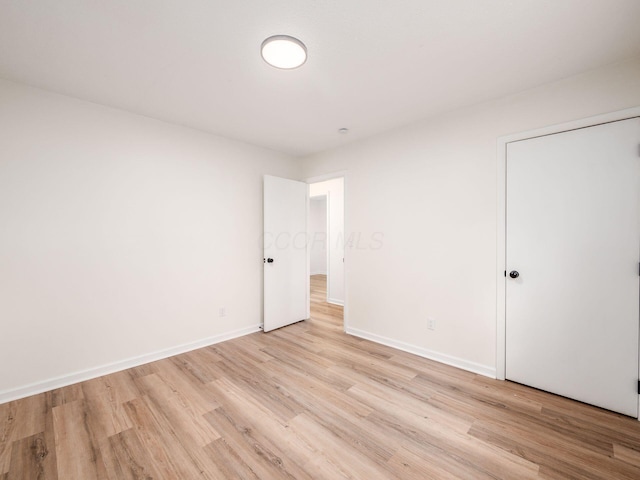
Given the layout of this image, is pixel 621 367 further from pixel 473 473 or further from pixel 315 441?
pixel 315 441

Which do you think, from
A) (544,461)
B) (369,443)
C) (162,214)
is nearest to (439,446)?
(369,443)

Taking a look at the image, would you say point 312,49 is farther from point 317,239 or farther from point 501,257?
point 317,239

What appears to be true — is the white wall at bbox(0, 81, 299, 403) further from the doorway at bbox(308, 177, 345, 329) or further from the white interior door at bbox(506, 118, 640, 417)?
the white interior door at bbox(506, 118, 640, 417)

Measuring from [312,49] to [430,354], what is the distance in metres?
3.00

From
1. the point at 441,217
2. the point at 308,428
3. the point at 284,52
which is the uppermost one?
the point at 284,52

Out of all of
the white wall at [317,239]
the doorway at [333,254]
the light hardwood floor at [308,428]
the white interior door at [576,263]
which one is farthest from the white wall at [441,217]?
the white wall at [317,239]

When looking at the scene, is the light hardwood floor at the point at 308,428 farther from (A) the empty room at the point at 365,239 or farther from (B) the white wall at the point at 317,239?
(B) the white wall at the point at 317,239

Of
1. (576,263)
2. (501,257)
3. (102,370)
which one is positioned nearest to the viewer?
(576,263)

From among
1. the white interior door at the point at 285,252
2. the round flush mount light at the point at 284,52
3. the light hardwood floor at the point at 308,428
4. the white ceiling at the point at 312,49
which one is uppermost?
the white ceiling at the point at 312,49

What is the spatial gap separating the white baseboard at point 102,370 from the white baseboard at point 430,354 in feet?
5.52

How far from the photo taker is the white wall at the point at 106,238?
7.30 ft

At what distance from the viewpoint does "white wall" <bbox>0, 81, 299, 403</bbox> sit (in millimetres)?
2227

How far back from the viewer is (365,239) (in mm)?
3541
